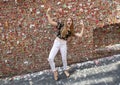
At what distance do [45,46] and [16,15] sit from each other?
1.15 metres

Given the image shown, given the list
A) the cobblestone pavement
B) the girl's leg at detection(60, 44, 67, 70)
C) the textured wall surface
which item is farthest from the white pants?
the textured wall surface

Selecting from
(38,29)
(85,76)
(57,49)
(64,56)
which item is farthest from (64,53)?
(38,29)

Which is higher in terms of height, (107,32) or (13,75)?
(107,32)

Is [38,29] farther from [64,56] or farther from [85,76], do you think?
[85,76]

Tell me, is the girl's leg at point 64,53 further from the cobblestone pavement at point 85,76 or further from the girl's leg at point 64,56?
the cobblestone pavement at point 85,76

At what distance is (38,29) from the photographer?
7.00m

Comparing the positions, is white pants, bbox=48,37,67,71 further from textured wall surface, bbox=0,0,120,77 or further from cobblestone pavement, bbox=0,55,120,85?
textured wall surface, bbox=0,0,120,77

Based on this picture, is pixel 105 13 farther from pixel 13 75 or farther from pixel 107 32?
pixel 13 75

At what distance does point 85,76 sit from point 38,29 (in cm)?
173

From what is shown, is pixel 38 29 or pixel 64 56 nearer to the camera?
pixel 64 56

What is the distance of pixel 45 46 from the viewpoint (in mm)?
7195

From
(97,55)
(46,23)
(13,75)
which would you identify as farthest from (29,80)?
(97,55)

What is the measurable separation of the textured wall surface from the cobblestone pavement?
0.67 feet

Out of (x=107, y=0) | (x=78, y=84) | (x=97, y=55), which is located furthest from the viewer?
(x=97, y=55)
